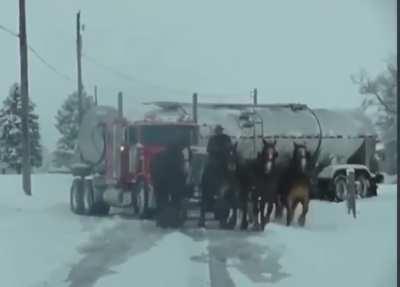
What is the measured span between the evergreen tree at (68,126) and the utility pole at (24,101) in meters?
0.17

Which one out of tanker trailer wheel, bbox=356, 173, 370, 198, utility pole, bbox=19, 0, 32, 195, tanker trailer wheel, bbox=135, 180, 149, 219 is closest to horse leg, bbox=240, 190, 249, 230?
tanker trailer wheel, bbox=135, 180, 149, 219

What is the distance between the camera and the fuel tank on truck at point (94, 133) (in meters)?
4.15

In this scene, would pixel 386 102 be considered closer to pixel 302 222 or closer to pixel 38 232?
pixel 302 222

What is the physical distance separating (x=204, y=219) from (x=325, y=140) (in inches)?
33.9

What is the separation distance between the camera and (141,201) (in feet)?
14.8

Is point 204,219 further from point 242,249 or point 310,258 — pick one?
point 310,258

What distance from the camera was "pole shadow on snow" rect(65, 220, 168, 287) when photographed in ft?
13.2

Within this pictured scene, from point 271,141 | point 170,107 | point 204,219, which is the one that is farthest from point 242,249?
point 170,107

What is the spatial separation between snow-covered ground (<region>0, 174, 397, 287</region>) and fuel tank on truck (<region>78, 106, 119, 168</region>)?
0.21 m

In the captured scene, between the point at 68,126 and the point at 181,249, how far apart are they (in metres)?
1.01

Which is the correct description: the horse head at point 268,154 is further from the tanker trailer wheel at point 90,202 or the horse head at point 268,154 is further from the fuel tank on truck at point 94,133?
the tanker trailer wheel at point 90,202

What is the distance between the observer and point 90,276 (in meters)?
4.02

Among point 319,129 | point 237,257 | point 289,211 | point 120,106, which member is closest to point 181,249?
point 237,257

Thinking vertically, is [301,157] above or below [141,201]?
above
